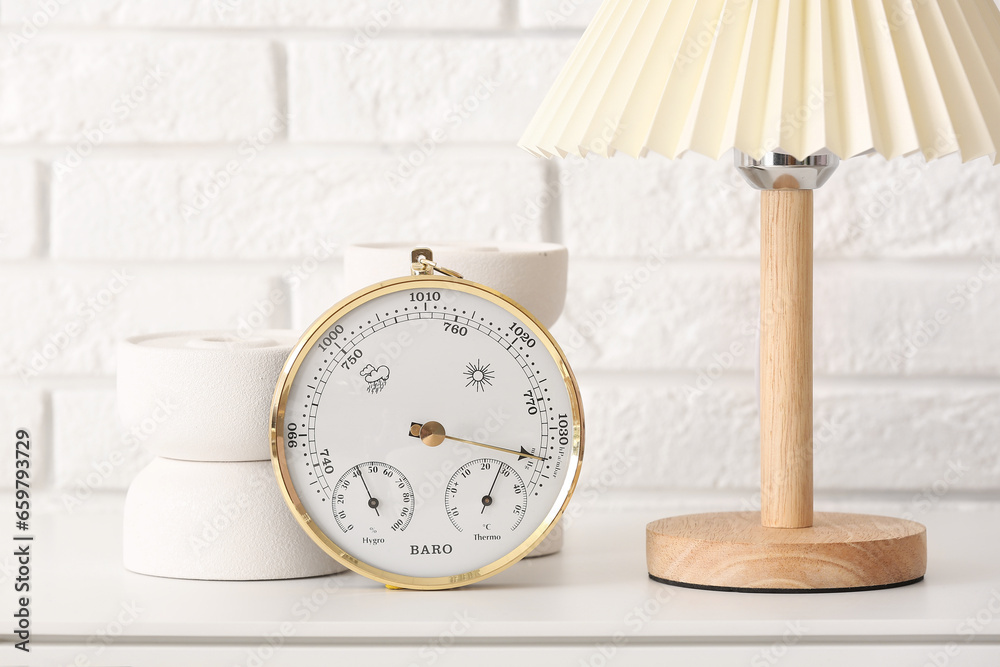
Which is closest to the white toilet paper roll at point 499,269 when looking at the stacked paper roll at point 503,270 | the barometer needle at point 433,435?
the stacked paper roll at point 503,270

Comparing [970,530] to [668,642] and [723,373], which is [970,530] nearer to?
[723,373]

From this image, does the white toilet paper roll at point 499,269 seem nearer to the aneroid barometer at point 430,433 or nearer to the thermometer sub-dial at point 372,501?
the aneroid barometer at point 430,433

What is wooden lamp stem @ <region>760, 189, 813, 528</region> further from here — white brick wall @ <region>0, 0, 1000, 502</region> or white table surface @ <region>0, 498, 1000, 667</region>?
white brick wall @ <region>0, 0, 1000, 502</region>

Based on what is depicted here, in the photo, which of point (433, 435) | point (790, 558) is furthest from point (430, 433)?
point (790, 558)

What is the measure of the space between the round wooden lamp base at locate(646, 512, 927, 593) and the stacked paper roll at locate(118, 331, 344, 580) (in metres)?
0.25

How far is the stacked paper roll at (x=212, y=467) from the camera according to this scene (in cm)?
74

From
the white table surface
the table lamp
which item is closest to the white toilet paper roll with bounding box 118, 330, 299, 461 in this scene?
the white table surface

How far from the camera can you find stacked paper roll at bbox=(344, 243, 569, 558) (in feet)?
2.53

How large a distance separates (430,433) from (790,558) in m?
0.25

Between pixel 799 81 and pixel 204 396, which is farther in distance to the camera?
pixel 204 396

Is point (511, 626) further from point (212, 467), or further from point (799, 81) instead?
point (799, 81)

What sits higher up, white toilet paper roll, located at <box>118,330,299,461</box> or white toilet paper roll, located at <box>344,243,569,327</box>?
white toilet paper roll, located at <box>344,243,569,327</box>

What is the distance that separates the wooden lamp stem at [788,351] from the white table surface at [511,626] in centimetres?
8

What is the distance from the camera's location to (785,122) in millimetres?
619
